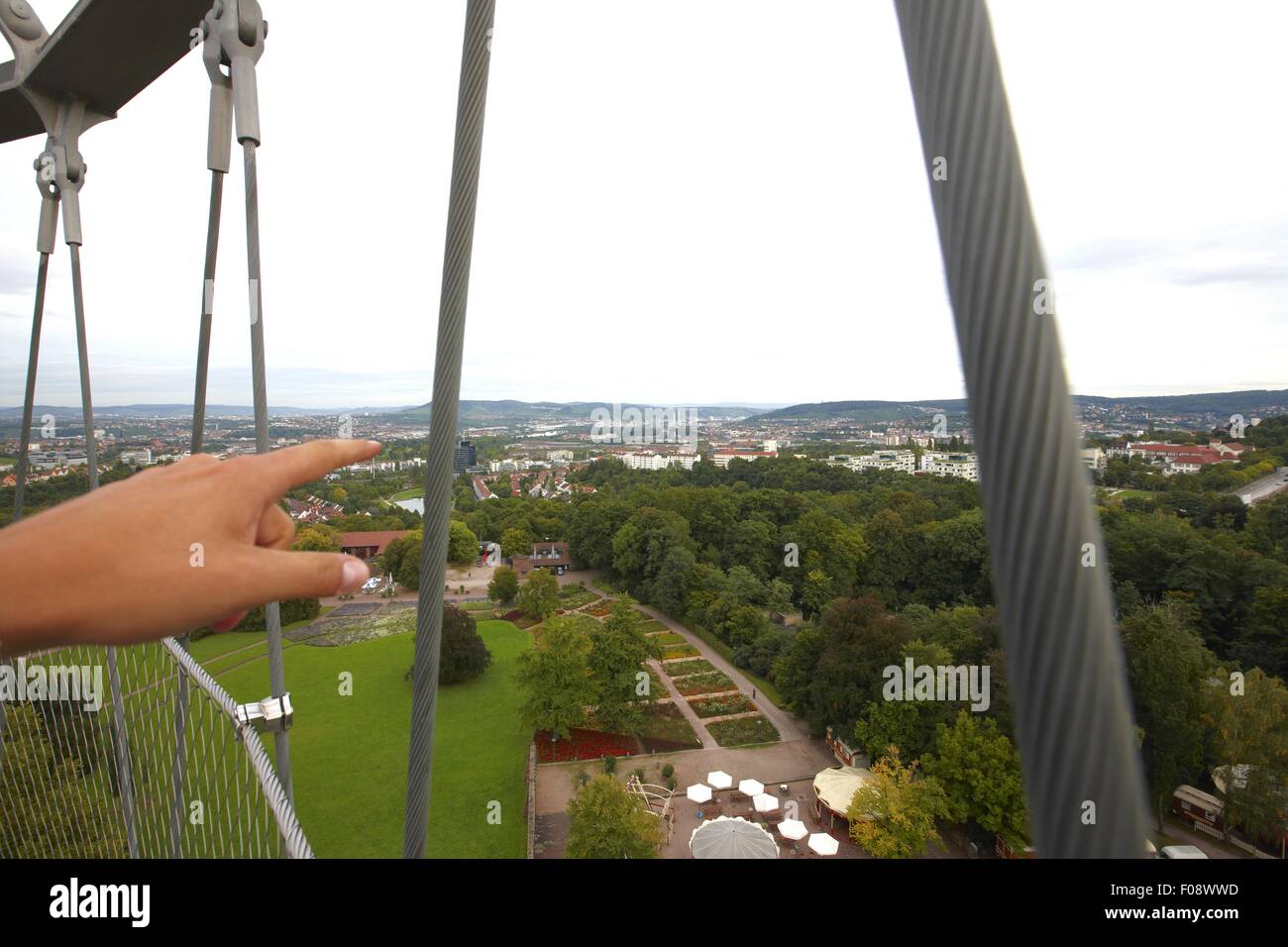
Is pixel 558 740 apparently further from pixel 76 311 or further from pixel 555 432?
pixel 555 432

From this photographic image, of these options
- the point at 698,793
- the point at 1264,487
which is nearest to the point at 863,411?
the point at 1264,487

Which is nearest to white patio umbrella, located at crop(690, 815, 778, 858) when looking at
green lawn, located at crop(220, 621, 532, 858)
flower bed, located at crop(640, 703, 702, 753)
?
green lawn, located at crop(220, 621, 532, 858)

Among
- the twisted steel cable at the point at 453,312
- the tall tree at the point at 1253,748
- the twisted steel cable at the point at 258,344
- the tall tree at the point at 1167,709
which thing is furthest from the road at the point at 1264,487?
the twisted steel cable at the point at 258,344

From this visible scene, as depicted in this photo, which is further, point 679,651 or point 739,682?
point 679,651

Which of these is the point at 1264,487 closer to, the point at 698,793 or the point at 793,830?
the point at 793,830

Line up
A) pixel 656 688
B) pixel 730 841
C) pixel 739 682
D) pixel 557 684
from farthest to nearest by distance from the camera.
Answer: pixel 739 682 → pixel 656 688 → pixel 557 684 → pixel 730 841

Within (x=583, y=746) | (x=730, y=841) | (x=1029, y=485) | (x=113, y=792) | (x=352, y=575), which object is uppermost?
(x=1029, y=485)
